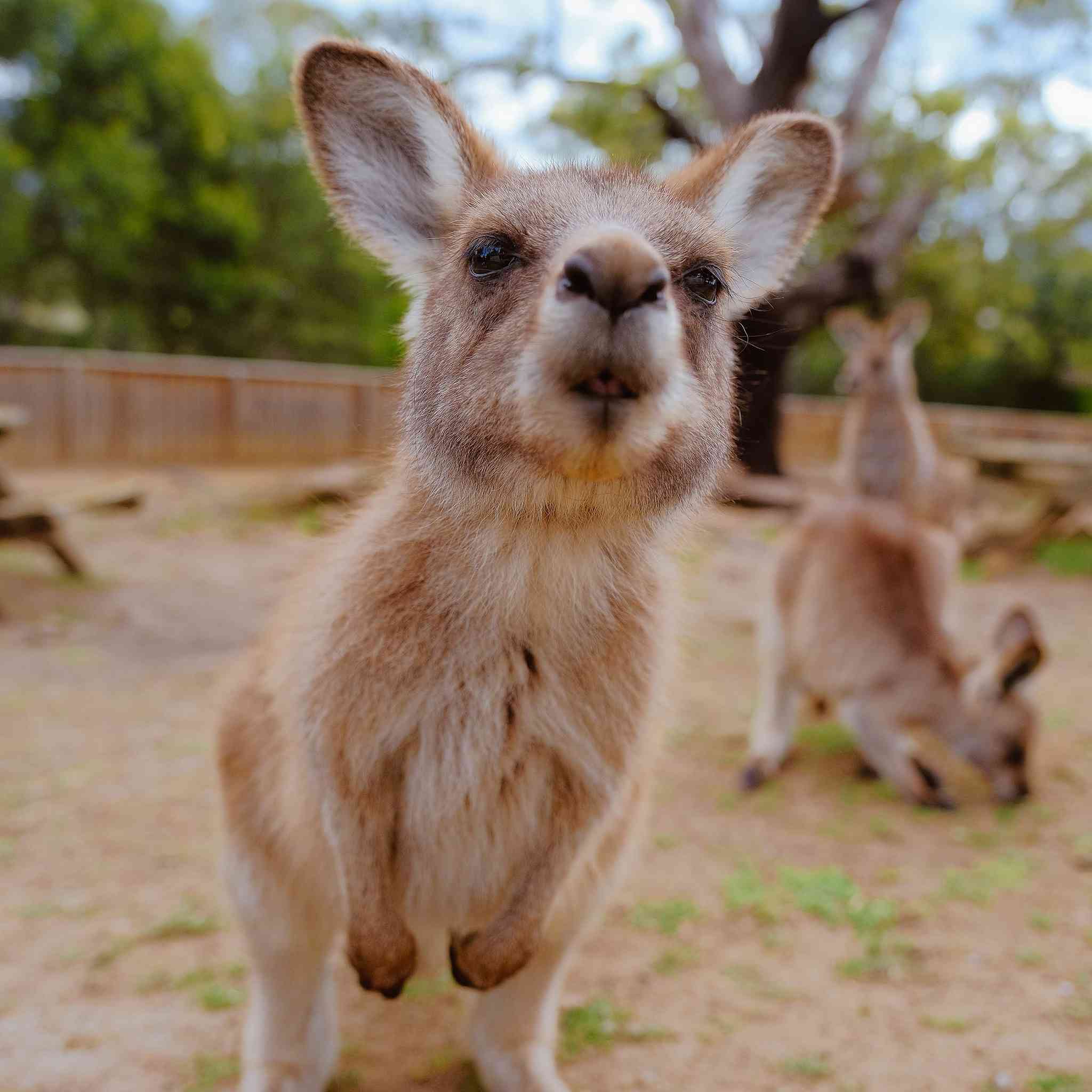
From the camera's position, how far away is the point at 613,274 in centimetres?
163

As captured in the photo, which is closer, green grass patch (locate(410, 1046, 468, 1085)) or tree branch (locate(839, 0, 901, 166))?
green grass patch (locate(410, 1046, 468, 1085))

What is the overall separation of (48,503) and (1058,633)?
7.49 m

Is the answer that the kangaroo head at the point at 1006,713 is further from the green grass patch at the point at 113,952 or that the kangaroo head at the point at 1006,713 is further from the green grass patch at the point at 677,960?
the green grass patch at the point at 113,952

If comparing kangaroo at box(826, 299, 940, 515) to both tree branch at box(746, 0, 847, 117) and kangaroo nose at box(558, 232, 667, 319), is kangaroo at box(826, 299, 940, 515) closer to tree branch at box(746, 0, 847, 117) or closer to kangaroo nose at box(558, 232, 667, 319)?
tree branch at box(746, 0, 847, 117)

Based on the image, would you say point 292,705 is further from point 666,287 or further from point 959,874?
point 959,874

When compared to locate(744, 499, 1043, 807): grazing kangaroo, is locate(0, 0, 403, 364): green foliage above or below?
above

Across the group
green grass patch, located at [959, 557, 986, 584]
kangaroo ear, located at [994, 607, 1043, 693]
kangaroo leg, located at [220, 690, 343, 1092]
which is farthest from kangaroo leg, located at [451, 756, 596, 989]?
green grass patch, located at [959, 557, 986, 584]

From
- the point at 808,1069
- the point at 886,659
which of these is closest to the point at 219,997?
the point at 808,1069

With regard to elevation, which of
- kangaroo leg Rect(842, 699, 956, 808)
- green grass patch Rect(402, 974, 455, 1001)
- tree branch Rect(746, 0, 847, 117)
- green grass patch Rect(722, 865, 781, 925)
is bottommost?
green grass patch Rect(402, 974, 455, 1001)

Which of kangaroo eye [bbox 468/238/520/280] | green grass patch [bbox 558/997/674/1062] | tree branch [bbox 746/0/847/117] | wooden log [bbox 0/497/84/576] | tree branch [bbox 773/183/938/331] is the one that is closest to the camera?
kangaroo eye [bbox 468/238/520/280]

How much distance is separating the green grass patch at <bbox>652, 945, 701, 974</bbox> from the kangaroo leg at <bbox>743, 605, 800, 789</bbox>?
1497 millimetres

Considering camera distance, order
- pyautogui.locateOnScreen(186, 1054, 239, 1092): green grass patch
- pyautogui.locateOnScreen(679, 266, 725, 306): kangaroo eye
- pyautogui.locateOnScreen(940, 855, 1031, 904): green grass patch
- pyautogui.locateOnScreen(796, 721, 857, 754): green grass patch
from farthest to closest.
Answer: pyautogui.locateOnScreen(796, 721, 857, 754): green grass patch < pyautogui.locateOnScreen(940, 855, 1031, 904): green grass patch < pyautogui.locateOnScreen(186, 1054, 239, 1092): green grass patch < pyautogui.locateOnScreen(679, 266, 725, 306): kangaroo eye

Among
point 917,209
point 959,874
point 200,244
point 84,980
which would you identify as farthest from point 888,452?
point 200,244

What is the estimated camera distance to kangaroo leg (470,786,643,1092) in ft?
8.16
